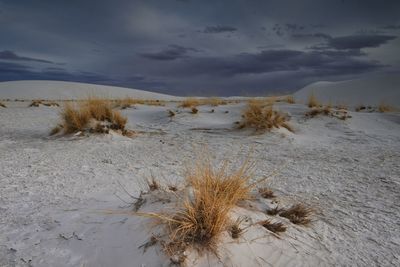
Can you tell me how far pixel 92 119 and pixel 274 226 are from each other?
13.9 ft

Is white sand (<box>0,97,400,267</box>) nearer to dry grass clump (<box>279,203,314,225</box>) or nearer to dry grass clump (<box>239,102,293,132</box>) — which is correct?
dry grass clump (<box>279,203,314,225</box>)

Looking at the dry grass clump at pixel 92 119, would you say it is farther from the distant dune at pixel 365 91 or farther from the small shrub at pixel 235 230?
the distant dune at pixel 365 91

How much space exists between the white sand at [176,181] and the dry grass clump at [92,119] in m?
0.30

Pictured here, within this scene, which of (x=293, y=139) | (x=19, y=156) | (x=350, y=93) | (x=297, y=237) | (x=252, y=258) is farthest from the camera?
(x=350, y=93)

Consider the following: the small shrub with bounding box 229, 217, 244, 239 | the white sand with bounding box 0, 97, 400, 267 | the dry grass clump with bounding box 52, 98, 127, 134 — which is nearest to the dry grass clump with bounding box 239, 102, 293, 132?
the white sand with bounding box 0, 97, 400, 267

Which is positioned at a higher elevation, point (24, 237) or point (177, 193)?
point (177, 193)

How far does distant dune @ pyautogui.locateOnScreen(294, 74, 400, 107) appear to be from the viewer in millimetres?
16144

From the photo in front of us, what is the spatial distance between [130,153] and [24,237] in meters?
2.31

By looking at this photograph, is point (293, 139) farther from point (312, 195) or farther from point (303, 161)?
point (312, 195)

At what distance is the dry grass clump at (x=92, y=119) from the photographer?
5152 mm

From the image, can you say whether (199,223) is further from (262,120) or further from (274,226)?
(262,120)

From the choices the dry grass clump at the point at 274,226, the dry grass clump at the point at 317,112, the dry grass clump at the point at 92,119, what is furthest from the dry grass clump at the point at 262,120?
the dry grass clump at the point at 274,226

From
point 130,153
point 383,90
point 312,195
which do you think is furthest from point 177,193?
point 383,90

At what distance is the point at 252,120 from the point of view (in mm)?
5773
